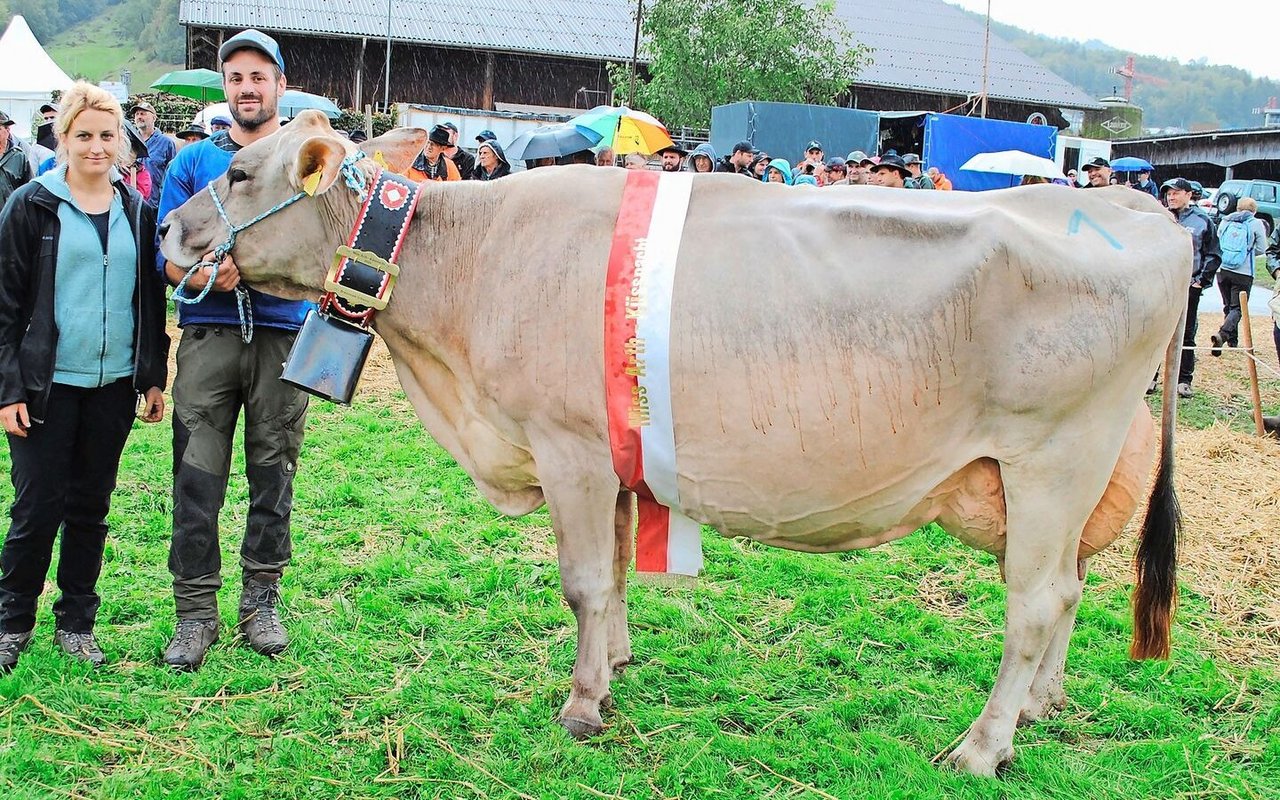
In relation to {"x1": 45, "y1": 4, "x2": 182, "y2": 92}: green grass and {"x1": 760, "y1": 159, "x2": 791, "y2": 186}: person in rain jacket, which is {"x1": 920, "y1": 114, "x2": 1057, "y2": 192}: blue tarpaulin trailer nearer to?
{"x1": 760, "y1": 159, "x2": 791, "y2": 186}: person in rain jacket

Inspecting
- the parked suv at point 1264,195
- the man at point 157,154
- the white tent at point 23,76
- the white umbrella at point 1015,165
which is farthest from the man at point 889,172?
the white tent at point 23,76

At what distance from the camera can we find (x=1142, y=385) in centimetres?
378


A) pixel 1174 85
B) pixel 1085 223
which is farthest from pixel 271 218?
pixel 1174 85

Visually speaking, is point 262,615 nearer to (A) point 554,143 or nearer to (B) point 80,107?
(B) point 80,107

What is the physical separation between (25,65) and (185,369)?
77.4ft

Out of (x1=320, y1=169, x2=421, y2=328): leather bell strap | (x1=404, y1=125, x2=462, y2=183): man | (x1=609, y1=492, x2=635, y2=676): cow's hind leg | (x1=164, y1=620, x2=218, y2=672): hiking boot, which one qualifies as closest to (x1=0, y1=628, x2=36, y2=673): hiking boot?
(x1=164, y1=620, x2=218, y2=672): hiking boot

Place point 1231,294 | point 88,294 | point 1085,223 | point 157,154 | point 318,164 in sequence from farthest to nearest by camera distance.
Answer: point 1231,294 → point 157,154 → point 88,294 → point 318,164 → point 1085,223

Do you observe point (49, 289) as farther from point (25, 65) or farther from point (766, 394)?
point (25, 65)

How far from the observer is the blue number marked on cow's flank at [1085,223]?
3.72m

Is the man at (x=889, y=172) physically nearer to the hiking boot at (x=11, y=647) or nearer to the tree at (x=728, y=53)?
the hiking boot at (x=11, y=647)

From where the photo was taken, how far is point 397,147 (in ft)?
14.5

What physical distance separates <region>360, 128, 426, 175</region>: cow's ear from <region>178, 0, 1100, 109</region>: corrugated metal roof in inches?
977

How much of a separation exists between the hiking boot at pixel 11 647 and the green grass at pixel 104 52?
85.8m

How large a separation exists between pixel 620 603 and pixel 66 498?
241 cm
